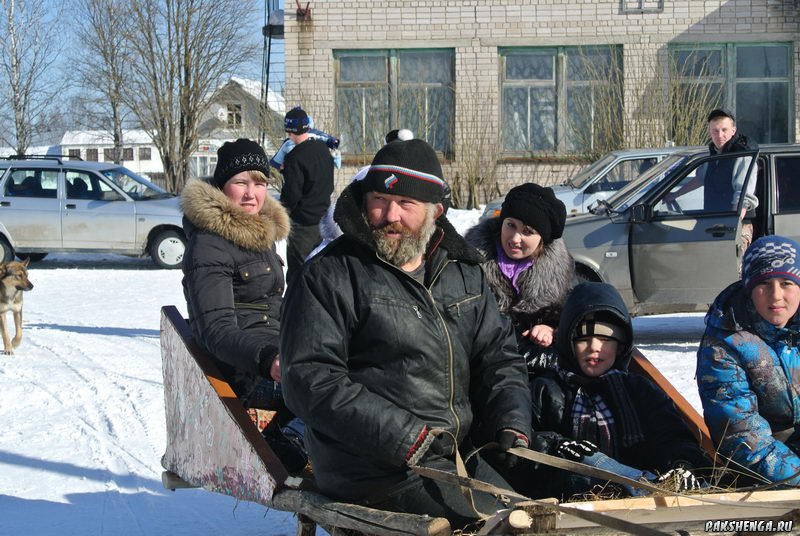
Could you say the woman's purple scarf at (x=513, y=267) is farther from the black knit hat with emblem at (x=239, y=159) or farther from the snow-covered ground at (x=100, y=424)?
the snow-covered ground at (x=100, y=424)

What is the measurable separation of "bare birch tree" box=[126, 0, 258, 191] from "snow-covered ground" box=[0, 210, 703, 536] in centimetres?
1583

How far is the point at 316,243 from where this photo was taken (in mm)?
→ 9086

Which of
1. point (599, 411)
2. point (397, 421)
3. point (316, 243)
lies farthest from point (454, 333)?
point (316, 243)

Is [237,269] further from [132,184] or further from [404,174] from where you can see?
[132,184]

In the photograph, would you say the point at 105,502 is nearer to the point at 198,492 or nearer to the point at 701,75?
Answer: the point at 198,492

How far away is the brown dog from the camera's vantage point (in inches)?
373

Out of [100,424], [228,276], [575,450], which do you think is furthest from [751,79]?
[575,450]

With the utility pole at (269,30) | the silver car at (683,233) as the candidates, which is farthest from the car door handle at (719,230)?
the utility pole at (269,30)

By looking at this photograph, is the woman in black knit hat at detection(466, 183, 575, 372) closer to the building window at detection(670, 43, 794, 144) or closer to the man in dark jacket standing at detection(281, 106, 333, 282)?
the man in dark jacket standing at detection(281, 106, 333, 282)

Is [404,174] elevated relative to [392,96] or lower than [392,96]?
lower

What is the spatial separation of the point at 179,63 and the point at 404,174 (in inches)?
1022

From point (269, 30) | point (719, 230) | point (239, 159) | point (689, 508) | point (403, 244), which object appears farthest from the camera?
point (269, 30)

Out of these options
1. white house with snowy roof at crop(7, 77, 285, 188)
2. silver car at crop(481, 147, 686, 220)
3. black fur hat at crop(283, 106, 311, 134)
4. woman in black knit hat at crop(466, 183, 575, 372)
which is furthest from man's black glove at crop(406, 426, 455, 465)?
white house with snowy roof at crop(7, 77, 285, 188)

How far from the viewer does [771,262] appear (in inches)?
146
